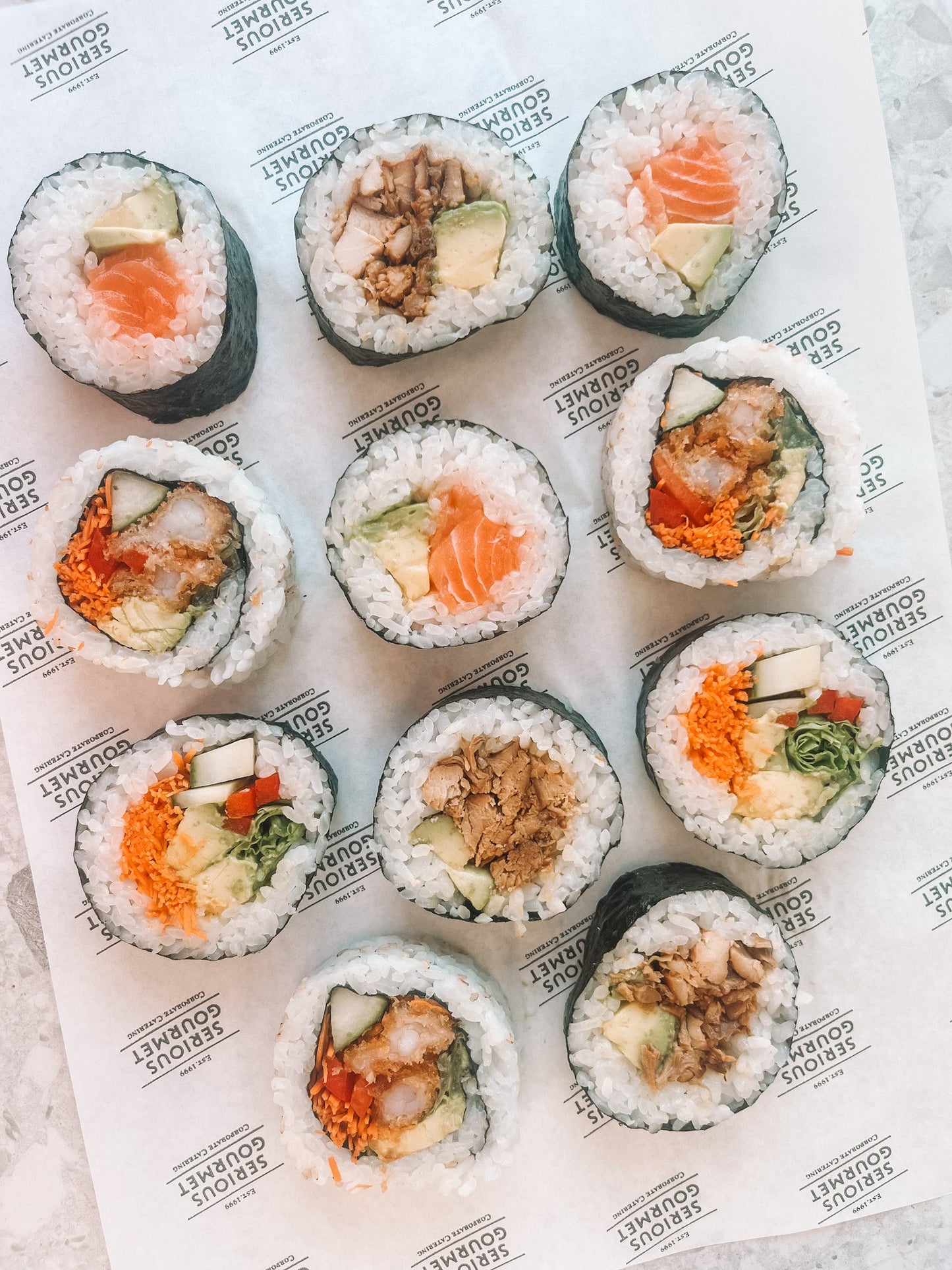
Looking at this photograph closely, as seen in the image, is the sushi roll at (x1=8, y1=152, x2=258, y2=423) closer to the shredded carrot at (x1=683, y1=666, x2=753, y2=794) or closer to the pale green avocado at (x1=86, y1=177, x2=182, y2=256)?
the pale green avocado at (x1=86, y1=177, x2=182, y2=256)

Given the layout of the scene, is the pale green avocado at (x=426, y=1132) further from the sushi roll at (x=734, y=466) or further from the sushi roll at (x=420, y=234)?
the sushi roll at (x=420, y=234)

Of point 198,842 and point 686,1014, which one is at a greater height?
point 198,842

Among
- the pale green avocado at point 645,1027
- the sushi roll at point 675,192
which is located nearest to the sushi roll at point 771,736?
the pale green avocado at point 645,1027

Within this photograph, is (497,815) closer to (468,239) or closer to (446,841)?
(446,841)

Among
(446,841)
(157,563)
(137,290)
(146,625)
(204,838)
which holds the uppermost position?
(137,290)

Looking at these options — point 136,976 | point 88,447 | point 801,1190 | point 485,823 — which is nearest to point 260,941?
point 136,976

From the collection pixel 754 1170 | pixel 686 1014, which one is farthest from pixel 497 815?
pixel 754 1170

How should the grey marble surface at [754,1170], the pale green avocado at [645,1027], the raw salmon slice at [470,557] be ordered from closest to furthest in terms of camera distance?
1. the raw salmon slice at [470,557]
2. the pale green avocado at [645,1027]
3. the grey marble surface at [754,1170]
